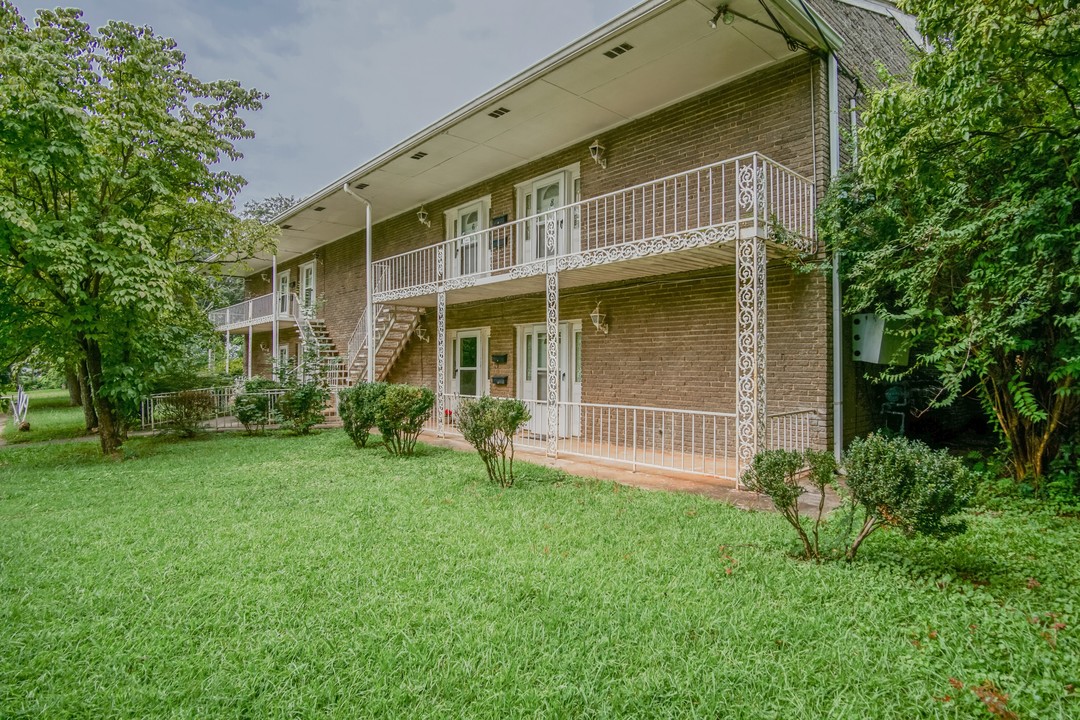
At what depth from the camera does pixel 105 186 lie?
9305 mm

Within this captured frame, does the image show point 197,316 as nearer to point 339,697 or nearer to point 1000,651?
point 339,697

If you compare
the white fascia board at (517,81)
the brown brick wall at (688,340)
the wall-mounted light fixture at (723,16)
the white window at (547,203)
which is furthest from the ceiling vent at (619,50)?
the brown brick wall at (688,340)

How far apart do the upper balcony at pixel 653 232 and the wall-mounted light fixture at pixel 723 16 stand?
1.62 m

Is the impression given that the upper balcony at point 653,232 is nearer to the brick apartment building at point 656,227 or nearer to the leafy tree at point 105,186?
the brick apartment building at point 656,227

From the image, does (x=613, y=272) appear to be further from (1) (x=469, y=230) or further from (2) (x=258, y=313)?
(2) (x=258, y=313)

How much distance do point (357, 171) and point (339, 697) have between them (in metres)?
11.4

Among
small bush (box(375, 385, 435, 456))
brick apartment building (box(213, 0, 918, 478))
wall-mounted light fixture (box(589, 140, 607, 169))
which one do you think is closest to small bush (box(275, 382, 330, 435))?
brick apartment building (box(213, 0, 918, 478))

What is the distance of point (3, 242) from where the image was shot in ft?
25.9

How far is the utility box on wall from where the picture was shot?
7031 millimetres

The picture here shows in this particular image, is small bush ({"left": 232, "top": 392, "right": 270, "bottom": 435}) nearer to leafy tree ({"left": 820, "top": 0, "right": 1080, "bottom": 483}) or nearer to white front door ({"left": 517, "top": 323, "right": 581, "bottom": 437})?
white front door ({"left": 517, "top": 323, "right": 581, "bottom": 437})

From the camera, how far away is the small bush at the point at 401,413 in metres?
8.79

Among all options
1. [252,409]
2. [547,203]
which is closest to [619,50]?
[547,203]

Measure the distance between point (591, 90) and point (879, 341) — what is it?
5585 millimetres

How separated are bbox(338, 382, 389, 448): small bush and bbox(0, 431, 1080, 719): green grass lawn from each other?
3.73m
